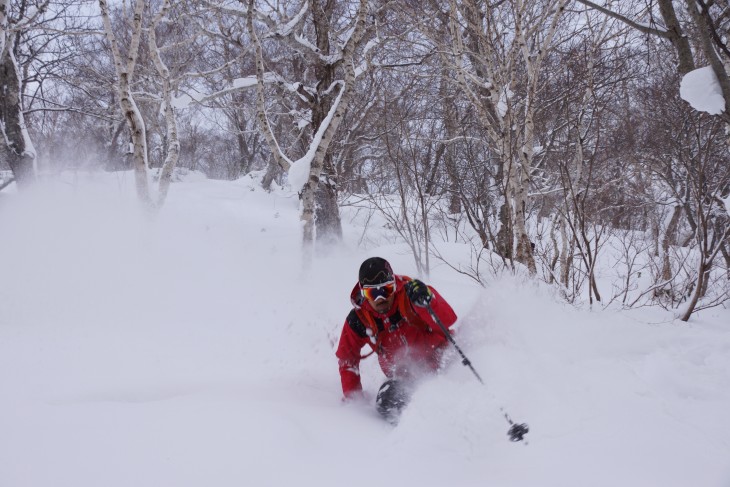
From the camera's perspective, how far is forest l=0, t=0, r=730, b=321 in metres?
4.95

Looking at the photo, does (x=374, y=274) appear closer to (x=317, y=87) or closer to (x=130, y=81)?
(x=130, y=81)

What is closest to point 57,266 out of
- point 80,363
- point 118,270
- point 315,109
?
point 118,270

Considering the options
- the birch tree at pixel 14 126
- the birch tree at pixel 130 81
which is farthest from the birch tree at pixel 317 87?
the birch tree at pixel 14 126

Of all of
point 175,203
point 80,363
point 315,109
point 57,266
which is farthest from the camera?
point 175,203

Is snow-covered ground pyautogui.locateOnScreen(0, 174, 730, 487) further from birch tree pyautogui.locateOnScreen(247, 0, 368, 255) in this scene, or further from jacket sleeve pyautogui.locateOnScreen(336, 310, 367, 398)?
birch tree pyautogui.locateOnScreen(247, 0, 368, 255)

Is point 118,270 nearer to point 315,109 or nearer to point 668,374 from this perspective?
point 315,109

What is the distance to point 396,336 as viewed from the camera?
131 inches

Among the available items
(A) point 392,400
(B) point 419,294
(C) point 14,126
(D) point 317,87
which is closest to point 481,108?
(B) point 419,294

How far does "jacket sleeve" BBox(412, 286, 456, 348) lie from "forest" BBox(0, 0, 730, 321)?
1.76 m

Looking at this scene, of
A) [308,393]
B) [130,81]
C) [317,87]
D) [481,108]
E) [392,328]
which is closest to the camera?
[308,393]

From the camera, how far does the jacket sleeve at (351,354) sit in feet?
10.5

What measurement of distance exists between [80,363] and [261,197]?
12.4 meters

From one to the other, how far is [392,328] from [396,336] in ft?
0.25

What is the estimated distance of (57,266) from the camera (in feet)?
19.4
